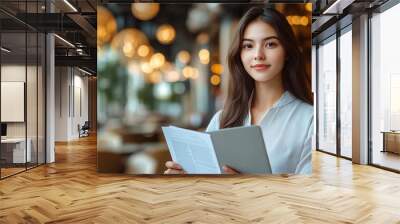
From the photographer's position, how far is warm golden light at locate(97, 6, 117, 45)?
21.1 feet

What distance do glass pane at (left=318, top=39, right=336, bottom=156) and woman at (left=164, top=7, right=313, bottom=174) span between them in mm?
4013

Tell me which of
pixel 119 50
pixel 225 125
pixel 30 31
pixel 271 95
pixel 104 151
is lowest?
pixel 104 151

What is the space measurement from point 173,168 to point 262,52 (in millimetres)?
2339

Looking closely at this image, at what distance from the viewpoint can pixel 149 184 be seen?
600cm

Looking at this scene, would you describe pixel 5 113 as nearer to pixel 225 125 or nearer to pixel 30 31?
pixel 30 31

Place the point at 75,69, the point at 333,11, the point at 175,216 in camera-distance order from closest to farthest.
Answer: the point at 175,216 → the point at 333,11 → the point at 75,69

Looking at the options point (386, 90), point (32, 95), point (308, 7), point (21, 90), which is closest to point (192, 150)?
point (308, 7)

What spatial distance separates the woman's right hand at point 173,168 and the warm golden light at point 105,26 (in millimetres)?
2233

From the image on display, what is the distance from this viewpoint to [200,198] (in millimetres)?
4957

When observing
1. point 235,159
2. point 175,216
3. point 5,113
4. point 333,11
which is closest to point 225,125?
point 235,159

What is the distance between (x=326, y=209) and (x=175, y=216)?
165cm

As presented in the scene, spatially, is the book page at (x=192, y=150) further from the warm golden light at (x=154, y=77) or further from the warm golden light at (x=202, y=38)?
the warm golden light at (x=202, y=38)

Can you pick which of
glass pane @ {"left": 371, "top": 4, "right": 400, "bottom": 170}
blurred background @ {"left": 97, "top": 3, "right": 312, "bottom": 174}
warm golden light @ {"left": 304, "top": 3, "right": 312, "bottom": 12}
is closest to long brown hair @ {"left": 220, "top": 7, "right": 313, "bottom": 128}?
blurred background @ {"left": 97, "top": 3, "right": 312, "bottom": 174}

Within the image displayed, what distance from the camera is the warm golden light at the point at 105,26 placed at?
643 centimetres
